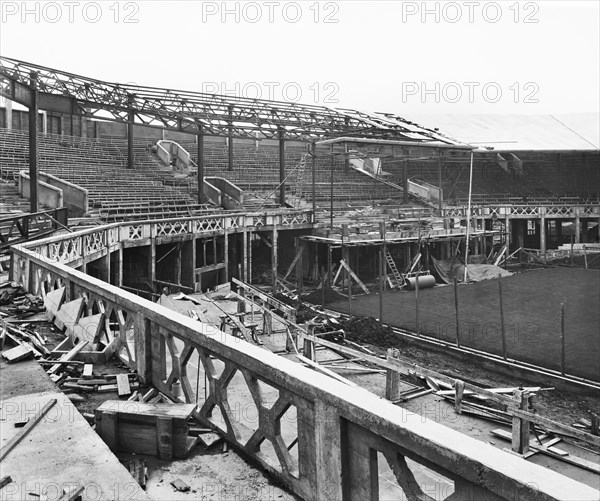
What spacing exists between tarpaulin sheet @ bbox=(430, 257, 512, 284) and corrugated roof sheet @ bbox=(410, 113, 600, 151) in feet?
47.2

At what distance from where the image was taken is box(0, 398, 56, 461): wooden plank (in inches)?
153

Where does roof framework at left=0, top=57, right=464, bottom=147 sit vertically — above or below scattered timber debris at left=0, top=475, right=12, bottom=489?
above

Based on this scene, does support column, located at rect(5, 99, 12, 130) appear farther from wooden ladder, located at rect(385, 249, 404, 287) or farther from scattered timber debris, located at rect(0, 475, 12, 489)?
scattered timber debris, located at rect(0, 475, 12, 489)

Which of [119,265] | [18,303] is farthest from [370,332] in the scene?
[18,303]

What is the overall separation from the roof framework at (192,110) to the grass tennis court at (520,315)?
1162cm

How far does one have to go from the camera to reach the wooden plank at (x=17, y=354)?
242 inches

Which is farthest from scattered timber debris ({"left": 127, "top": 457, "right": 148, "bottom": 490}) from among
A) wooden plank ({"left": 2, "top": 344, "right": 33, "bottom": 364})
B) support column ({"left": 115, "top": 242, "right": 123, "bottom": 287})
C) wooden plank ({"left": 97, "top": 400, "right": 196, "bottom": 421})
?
support column ({"left": 115, "top": 242, "right": 123, "bottom": 287})

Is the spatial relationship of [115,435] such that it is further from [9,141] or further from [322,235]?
[9,141]

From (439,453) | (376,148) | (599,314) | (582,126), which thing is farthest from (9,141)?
(582,126)

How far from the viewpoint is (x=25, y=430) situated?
417cm

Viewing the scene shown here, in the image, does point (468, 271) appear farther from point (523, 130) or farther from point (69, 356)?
point (69, 356)

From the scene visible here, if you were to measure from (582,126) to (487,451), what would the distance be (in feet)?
179

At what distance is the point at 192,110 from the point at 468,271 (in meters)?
16.2

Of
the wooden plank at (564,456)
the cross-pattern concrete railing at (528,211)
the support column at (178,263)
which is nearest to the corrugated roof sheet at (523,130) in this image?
the cross-pattern concrete railing at (528,211)
